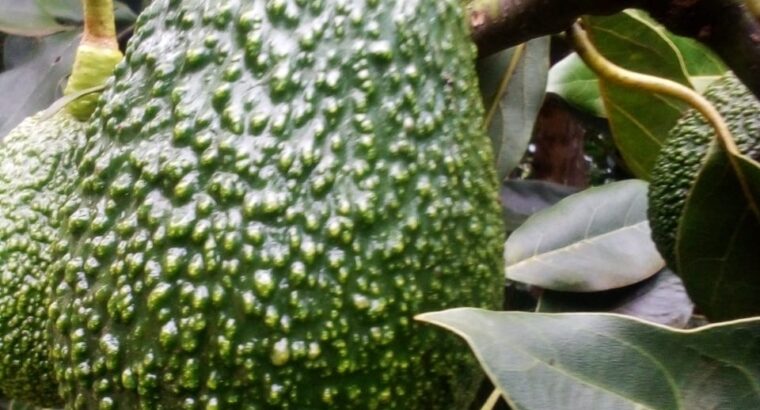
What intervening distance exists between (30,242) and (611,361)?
593mm

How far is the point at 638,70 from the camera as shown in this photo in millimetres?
1016

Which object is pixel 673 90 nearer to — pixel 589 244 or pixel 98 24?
pixel 589 244

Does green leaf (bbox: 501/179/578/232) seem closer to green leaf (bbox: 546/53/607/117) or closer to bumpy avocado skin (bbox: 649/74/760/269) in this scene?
green leaf (bbox: 546/53/607/117)

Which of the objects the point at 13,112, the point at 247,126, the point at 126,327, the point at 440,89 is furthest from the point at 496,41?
the point at 13,112

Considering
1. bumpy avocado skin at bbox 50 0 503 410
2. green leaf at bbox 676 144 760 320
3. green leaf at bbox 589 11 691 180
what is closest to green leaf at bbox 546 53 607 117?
green leaf at bbox 589 11 691 180

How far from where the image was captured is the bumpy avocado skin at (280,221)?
59 centimetres

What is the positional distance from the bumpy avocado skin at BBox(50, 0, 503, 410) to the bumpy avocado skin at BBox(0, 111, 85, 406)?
0.21 m

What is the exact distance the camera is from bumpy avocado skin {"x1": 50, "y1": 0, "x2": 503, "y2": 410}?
0.59 m

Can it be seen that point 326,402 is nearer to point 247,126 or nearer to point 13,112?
point 247,126

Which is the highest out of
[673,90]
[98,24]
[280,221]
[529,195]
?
[98,24]

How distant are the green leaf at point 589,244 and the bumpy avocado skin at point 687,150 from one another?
6.2 inches

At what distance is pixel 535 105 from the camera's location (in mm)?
1046

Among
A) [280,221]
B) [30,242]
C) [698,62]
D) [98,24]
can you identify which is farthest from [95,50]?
[698,62]

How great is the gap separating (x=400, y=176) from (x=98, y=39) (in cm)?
43
